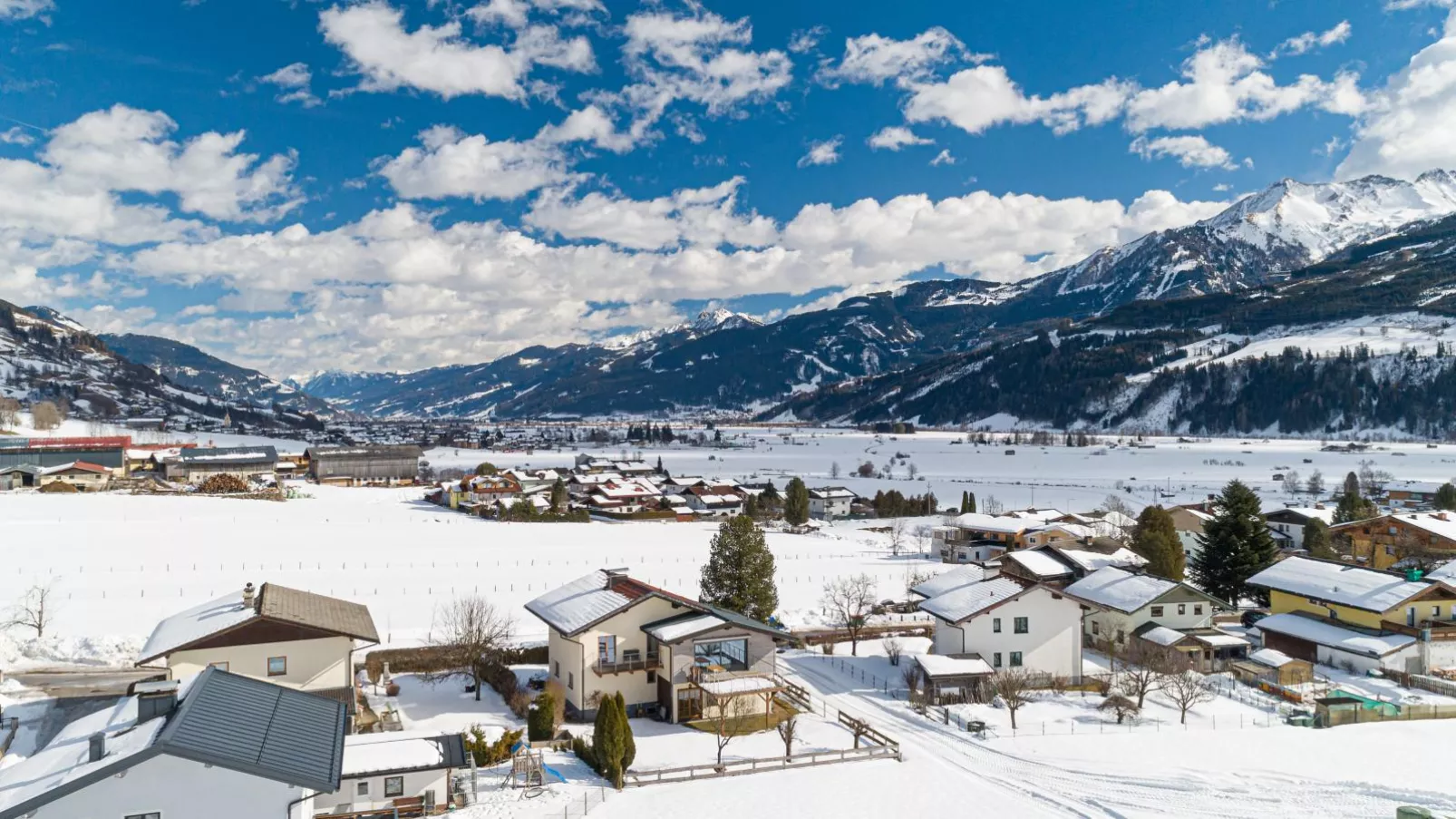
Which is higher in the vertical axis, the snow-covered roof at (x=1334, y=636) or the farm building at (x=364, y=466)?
the farm building at (x=364, y=466)

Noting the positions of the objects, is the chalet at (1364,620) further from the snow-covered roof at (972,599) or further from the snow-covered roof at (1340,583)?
the snow-covered roof at (972,599)

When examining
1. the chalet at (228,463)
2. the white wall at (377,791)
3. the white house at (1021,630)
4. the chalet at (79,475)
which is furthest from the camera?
the chalet at (228,463)

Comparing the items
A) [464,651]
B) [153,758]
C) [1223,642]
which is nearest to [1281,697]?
[1223,642]

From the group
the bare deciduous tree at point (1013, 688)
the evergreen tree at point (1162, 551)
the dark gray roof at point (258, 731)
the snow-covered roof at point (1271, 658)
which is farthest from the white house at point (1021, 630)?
the dark gray roof at point (258, 731)

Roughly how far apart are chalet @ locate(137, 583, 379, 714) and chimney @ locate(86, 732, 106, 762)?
9.52 metres

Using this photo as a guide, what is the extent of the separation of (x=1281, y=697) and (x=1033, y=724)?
34.9 ft

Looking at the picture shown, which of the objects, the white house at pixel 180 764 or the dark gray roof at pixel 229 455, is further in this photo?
the dark gray roof at pixel 229 455

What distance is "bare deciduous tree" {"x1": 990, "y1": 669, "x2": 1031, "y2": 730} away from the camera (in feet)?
80.9

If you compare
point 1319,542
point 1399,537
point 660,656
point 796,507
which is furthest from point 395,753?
point 796,507

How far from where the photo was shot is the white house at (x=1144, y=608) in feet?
115

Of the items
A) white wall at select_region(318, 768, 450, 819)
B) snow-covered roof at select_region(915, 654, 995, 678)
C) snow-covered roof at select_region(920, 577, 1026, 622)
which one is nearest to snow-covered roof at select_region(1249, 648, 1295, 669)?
snow-covered roof at select_region(920, 577, 1026, 622)

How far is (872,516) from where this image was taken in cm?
8769

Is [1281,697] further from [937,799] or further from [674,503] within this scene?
[674,503]

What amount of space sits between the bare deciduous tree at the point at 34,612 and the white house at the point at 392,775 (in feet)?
68.4
